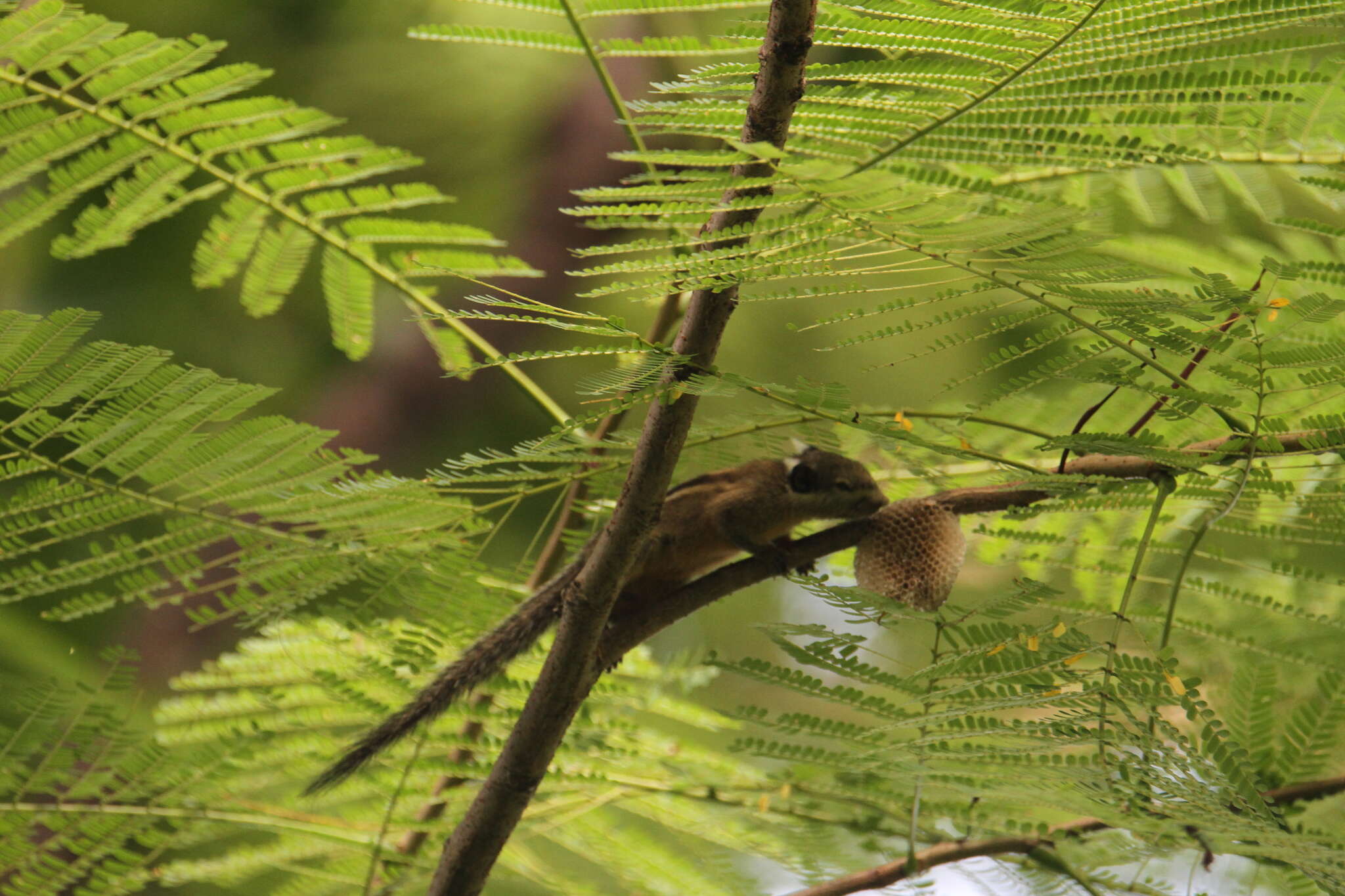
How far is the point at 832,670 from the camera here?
2.08 m

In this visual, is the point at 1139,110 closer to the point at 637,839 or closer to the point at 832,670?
the point at 832,670

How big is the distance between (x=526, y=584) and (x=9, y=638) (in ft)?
8.95

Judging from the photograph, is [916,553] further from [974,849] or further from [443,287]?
[443,287]

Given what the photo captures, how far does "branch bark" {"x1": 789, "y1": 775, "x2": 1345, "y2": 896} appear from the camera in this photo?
1992 millimetres

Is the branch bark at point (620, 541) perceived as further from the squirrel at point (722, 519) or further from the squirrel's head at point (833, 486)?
the squirrel's head at point (833, 486)

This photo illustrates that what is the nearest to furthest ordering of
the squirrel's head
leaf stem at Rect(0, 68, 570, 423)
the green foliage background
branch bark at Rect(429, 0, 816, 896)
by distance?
branch bark at Rect(429, 0, 816, 896) → the green foliage background → leaf stem at Rect(0, 68, 570, 423) → the squirrel's head

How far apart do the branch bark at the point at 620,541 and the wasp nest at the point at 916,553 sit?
619 mm

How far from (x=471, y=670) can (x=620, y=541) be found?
3.38 feet

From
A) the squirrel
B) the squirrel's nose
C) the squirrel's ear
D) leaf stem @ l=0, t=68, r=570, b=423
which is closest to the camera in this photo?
leaf stem @ l=0, t=68, r=570, b=423

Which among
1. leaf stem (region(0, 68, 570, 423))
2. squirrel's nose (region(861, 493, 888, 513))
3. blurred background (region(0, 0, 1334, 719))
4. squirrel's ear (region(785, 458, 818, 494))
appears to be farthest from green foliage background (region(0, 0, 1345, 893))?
blurred background (region(0, 0, 1334, 719))

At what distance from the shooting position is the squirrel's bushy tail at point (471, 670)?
245cm

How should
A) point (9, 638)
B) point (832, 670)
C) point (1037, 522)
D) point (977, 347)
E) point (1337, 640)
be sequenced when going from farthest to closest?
point (977, 347), point (9, 638), point (1037, 522), point (1337, 640), point (832, 670)

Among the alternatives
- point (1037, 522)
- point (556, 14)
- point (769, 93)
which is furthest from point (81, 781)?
point (1037, 522)

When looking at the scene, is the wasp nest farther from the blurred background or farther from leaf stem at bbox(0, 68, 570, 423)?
the blurred background
